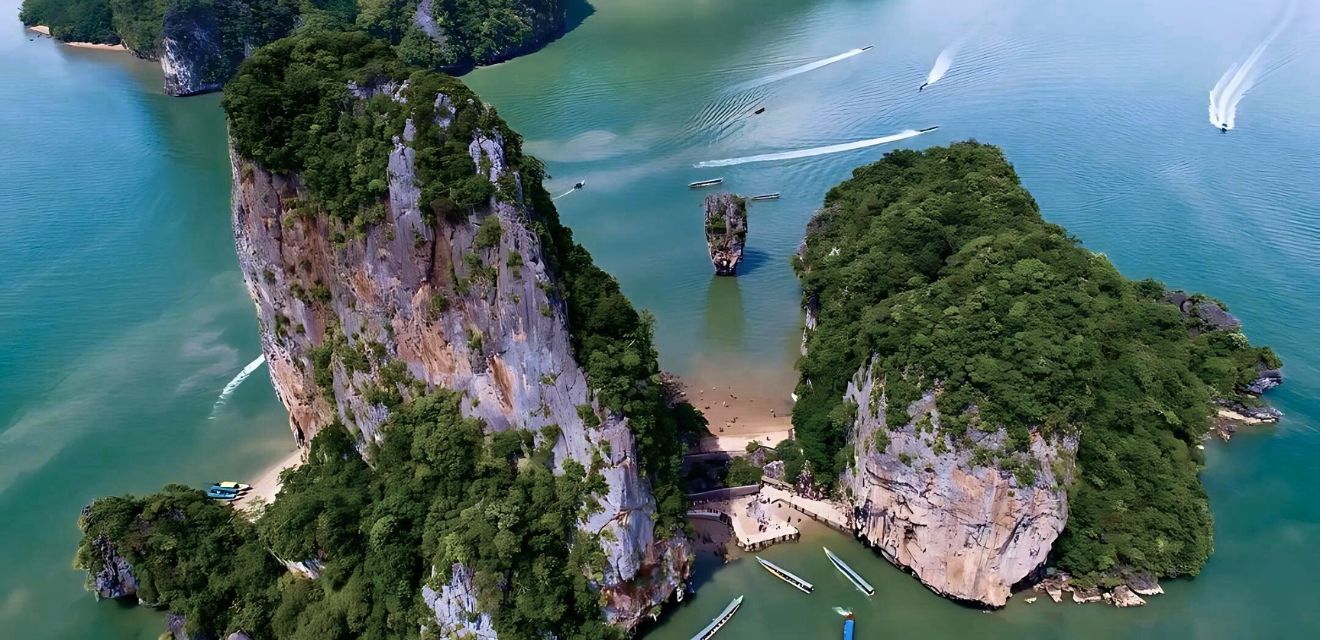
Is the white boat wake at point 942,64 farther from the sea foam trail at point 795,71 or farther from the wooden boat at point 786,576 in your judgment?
the wooden boat at point 786,576

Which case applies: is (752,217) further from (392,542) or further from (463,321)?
(392,542)

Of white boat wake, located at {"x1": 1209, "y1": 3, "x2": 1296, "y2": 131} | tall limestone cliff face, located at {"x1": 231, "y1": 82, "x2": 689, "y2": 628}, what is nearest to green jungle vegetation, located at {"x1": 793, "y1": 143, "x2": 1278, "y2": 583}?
tall limestone cliff face, located at {"x1": 231, "y1": 82, "x2": 689, "y2": 628}

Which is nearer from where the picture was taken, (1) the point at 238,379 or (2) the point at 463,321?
(2) the point at 463,321

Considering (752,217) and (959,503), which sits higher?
(752,217)

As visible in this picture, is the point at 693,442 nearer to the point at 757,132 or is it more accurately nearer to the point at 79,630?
the point at 79,630

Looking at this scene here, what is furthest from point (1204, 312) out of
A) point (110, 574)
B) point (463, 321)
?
point (110, 574)

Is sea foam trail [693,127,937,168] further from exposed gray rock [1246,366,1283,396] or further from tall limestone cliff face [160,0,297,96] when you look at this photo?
tall limestone cliff face [160,0,297,96]

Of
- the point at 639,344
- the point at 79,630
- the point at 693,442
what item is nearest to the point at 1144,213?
the point at 693,442
